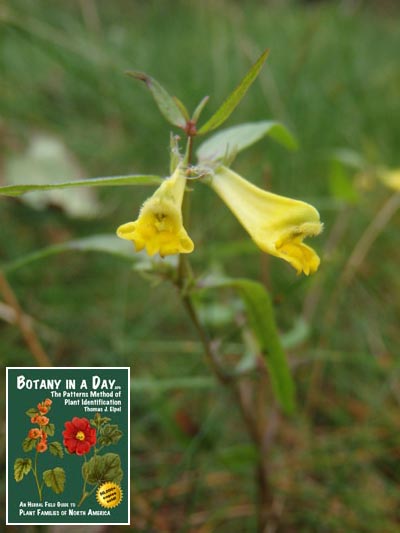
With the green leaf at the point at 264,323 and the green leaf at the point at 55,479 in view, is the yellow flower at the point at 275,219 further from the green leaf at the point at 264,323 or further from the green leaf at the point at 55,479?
the green leaf at the point at 55,479

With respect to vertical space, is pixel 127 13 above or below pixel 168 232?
above

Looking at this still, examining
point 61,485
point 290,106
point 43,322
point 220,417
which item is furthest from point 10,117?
point 61,485

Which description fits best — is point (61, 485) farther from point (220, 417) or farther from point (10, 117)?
point (10, 117)

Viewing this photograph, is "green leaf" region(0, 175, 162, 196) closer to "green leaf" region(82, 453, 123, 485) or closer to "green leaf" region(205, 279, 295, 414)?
"green leaf" region(205, 279, 295, 414)

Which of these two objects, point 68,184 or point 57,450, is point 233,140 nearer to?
point 68,184

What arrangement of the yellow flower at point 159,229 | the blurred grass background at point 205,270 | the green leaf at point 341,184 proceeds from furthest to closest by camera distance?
the green leaf at point 341,184 < the blurred grass background at point 205,270 < the yellow flower at point 159,229

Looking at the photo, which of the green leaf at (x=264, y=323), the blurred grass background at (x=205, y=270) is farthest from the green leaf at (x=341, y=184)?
the green leaf at (x=264, y=323)
